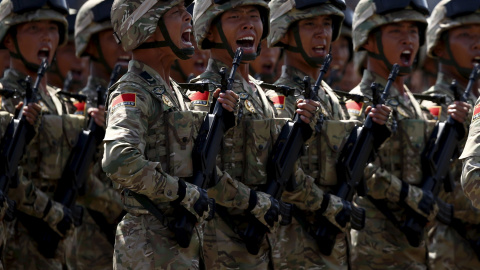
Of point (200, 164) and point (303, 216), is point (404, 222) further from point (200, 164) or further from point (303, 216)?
point (200, 164)

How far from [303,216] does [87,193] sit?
2604mm

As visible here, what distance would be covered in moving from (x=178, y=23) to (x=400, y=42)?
3400 mm

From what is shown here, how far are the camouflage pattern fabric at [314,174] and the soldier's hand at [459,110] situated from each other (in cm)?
122

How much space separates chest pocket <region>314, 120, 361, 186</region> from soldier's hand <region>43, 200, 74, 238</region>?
2.26 meters

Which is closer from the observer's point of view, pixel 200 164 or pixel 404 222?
pixel 200 164

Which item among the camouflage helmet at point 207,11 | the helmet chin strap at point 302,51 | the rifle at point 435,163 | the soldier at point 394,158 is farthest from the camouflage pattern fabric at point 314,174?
the rifle at point 435,163

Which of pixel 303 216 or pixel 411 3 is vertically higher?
pixel 411 3

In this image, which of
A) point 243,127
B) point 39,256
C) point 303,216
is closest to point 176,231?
point 243,127

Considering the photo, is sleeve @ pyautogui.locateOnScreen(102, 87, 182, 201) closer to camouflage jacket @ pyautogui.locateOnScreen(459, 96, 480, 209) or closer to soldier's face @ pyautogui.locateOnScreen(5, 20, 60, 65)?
camouflage jacket @ pyautogui.locateOnScreen(459, 96, 480, 209)

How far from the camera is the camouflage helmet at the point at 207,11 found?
27.5 ft

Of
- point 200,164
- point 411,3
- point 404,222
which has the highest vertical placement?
point 200,164

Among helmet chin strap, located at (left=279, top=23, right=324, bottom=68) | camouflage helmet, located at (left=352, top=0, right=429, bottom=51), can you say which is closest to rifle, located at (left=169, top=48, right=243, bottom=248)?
helmet chin strap, located at (left=279, top=23, right=324, bottom=68)

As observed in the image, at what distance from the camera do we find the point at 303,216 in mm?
8891

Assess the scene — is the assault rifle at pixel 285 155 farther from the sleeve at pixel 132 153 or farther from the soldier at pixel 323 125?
the sleeve at pixel 132 153
